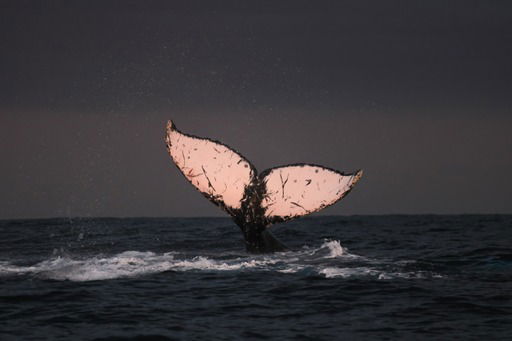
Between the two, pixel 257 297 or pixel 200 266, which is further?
pixel 200 266

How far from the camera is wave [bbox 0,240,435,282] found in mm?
12766

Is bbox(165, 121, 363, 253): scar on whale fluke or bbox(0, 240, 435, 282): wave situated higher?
bbox(165, 121, 363, 253): scar on whale fluke

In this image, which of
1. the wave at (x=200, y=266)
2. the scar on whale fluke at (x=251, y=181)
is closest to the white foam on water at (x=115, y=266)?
the wave at (x=200, y=266)

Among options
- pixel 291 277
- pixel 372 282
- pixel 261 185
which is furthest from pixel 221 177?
pixel 372 282

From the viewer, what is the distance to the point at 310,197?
1114 cm

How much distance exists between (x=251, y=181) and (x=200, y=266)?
3.20 m

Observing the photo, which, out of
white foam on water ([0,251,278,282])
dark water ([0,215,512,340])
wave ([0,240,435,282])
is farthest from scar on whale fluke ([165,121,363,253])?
white foam on water ([0,251,278,282])

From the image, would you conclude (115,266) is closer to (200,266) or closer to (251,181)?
(200,266)

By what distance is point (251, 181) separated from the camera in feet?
36.9

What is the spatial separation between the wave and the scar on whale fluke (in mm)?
1595

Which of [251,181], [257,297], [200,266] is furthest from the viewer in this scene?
[200,266]

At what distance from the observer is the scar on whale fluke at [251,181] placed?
10969 millimetres

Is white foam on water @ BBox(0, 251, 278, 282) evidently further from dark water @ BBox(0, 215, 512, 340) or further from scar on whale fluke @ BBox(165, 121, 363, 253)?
scar on whale fluke @ BBox(165, 121, 363, 253)

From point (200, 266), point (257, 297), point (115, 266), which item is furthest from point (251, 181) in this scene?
point (115, 266)
